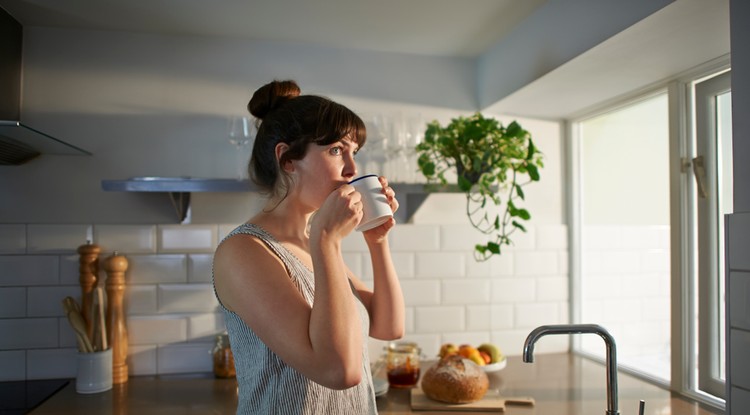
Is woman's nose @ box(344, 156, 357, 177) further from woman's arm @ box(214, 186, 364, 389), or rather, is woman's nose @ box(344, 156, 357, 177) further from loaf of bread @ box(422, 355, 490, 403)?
loaf of bread @ box(422, 355, 490, 403)

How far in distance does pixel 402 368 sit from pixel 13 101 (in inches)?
57.1

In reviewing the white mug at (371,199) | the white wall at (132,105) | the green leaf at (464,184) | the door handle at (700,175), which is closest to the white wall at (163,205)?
the white wall at (132,105)

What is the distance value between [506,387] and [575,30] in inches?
41.6

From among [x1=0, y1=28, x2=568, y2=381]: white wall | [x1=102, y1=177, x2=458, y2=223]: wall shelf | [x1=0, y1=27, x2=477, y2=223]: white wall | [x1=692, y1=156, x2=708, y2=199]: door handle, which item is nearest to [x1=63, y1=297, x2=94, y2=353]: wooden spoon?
[x1=0, y1=28, x2=568, y2=381]: white wall

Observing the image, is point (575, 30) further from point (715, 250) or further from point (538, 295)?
point (538, 295)

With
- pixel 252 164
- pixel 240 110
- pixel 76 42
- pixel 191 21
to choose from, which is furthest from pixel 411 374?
pixel 76 42

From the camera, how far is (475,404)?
152 centimetres

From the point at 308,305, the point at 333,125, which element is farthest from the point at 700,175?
the point at 308,305

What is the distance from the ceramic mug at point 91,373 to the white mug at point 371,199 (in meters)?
1.09

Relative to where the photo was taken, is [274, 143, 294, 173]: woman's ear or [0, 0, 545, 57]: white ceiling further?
[0, 0, 545, 57]: white ceiling

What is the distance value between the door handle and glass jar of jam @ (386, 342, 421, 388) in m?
0.93

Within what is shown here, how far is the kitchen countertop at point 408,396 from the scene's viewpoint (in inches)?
59.6

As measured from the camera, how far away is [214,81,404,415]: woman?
92 centimetres

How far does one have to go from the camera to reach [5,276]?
1.77 metres
